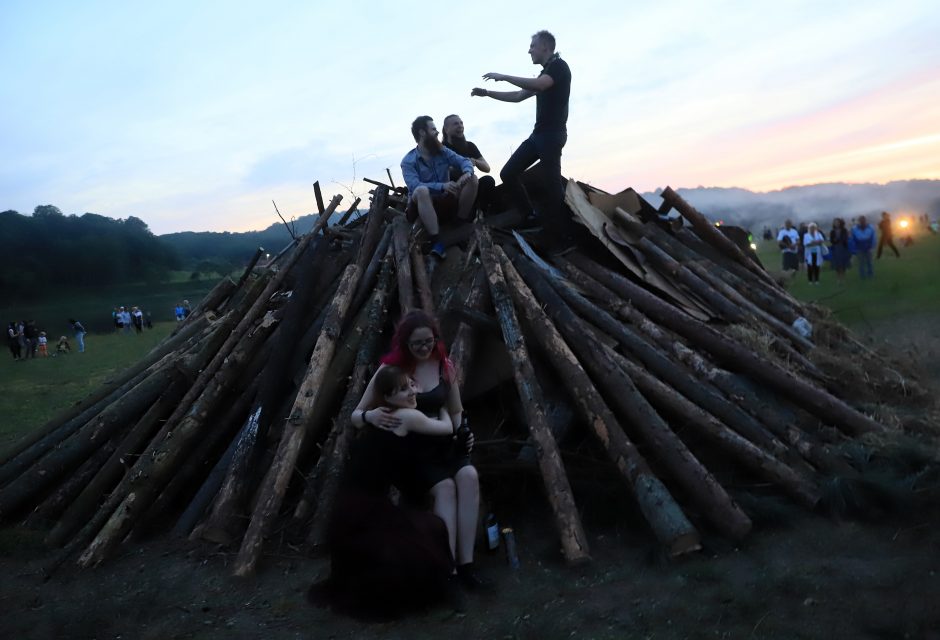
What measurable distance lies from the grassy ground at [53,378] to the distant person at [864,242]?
1749 centimetres

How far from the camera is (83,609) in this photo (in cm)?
457

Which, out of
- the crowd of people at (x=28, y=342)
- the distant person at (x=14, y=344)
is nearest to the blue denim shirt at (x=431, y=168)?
the crowd of people at (x=28, y=342)

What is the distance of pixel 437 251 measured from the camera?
7.32 meters

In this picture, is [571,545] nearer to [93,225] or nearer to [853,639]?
[853,639]

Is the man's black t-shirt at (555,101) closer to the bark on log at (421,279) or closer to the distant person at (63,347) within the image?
the bark on log at (421,279)

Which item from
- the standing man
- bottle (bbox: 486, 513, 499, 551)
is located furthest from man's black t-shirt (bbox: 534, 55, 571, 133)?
bottle (bbox: 486, 513, 499, 551)

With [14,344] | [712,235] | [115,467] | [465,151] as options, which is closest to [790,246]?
[712,235]

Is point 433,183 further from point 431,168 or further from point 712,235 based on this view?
point 712,235

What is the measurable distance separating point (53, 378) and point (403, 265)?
51.8ft

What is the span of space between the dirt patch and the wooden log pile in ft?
0.56

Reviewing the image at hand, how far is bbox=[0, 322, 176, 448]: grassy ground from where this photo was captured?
12.4 meters

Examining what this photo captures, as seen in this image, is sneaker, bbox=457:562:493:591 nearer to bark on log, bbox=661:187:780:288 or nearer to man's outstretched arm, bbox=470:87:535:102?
man's outstretched arm, bbox=470:87:535:102

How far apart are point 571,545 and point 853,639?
5.40ft

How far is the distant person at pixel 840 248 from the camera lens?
1711cm
